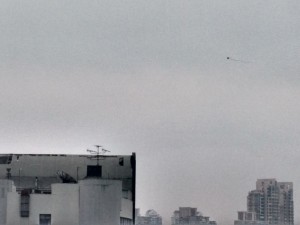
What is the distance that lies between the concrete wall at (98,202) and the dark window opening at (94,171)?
1.58m

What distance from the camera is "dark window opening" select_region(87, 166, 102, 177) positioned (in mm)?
79688

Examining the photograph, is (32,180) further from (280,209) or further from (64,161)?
(280,209)

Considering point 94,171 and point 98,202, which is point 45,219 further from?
point 94,171

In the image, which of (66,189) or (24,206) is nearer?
(24,206)

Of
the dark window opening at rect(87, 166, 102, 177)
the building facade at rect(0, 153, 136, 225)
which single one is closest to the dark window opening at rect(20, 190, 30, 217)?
the building facade at rect(0, 153, 136, 225)

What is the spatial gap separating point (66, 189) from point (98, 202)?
2879 mm

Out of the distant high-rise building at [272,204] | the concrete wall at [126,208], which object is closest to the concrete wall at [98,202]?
the concrete wall at [126,208]

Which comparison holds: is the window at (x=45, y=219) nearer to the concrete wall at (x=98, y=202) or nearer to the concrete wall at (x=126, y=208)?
the concrete wall at (x=98, y=202)

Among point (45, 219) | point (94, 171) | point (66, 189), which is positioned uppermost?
point (94, 171)

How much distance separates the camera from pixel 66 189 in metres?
77.5

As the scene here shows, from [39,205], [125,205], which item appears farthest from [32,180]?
[125,205]

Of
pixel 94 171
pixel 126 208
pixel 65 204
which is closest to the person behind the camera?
pixel 65 204

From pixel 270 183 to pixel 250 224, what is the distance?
35.0ft

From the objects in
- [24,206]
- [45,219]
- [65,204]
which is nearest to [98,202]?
[65,204]
